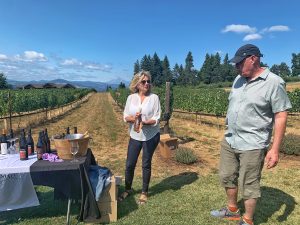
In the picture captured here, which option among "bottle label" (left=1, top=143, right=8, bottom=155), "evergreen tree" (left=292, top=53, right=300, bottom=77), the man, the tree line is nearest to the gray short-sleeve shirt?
the man

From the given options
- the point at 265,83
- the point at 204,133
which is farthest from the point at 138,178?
the point at 204,133

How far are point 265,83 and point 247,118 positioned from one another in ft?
1.43

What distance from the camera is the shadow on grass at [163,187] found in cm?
470

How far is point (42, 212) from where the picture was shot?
4.61 metres

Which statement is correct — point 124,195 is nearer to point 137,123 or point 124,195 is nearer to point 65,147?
point 137,123

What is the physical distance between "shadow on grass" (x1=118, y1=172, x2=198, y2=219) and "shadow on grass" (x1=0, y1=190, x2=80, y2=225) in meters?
0.67

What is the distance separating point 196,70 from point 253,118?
111486 mm

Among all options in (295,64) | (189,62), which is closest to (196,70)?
(189,62)

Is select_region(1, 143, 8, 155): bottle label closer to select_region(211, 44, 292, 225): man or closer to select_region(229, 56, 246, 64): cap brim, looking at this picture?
select_region(211, 44, 292, 225): man

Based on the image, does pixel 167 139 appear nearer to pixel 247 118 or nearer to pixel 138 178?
pixel 138 178

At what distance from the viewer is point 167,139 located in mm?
8492

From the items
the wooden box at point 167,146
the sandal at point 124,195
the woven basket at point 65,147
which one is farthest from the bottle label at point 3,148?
the wooden box at point 167,146

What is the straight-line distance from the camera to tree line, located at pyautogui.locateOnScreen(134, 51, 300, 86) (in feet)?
320

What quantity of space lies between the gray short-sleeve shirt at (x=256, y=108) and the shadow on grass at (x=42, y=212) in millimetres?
2552
